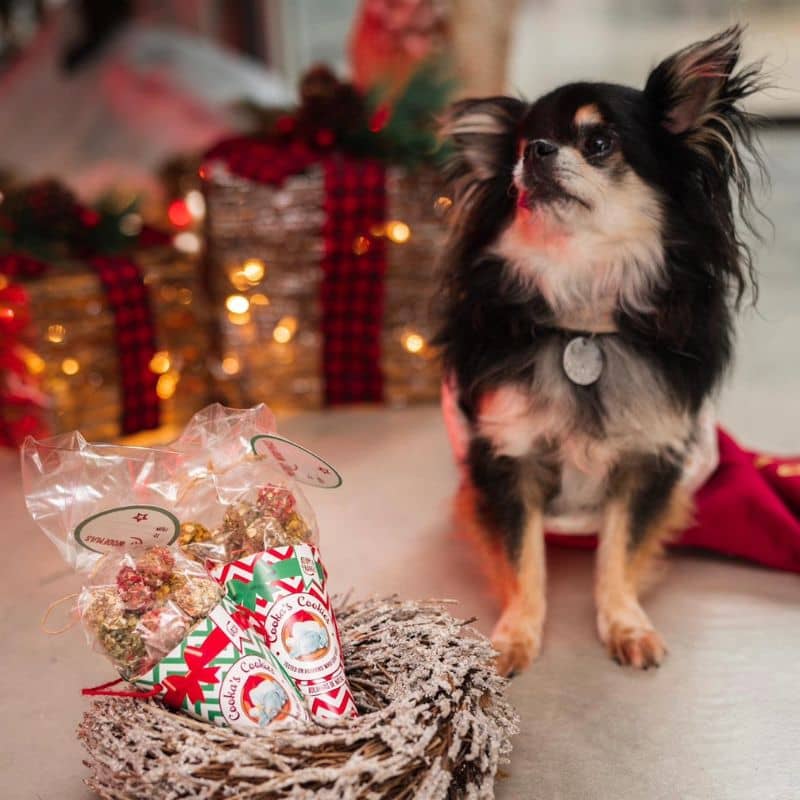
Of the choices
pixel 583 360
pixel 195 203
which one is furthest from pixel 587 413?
pixel 195 203

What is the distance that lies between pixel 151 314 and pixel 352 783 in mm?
1611

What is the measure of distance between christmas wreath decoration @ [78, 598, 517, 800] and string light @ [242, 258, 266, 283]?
4.66 ft

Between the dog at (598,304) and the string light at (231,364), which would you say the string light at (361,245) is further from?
the dog at (598,304)

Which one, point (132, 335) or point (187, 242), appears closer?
point (132, 335)

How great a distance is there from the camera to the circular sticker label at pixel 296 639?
1.12m

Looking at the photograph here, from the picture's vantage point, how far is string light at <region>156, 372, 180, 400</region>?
248cm

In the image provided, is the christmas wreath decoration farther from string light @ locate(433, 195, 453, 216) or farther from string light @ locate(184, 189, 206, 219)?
string light @ locate(184, 189, 206, 219)

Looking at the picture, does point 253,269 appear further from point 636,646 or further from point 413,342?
point 636,646

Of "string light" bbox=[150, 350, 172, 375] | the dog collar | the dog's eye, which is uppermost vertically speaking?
the dog's eye

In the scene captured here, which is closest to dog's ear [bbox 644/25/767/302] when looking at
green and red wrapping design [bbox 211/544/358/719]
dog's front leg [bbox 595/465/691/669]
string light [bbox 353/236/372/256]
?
dog's front leg [bbox 595/465/691/669]

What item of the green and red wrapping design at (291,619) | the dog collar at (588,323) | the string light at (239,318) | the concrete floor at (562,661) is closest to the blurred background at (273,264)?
the string light at (239,318)

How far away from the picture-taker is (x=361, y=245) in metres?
2.44

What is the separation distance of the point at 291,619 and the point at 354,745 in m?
0.16

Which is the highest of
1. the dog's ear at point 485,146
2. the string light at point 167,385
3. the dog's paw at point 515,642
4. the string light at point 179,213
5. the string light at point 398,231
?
the dog's ear at point 485,146
